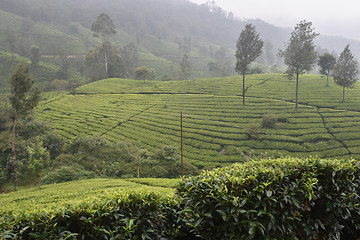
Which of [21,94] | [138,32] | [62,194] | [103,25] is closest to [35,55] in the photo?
[103,25]

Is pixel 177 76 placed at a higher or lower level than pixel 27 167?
higher

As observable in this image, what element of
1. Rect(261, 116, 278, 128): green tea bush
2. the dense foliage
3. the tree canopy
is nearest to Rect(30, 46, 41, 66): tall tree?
the tree canopy

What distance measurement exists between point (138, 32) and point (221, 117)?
→ 11278 cm

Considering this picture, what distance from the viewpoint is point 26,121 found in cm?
2441

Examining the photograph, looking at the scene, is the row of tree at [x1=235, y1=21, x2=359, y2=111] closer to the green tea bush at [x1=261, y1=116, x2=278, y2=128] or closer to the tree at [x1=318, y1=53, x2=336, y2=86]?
the green tea bush at [x1=261, y1=116, x2=278, y2=128]

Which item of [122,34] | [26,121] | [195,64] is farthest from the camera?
[122,34]

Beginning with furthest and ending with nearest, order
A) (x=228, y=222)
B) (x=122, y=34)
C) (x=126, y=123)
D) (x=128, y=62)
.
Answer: (x=122, y=34)
(x=128, y=62)
(x=126, y=123)
(x=228, y=222)

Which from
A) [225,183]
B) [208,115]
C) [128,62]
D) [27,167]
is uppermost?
[128,62]

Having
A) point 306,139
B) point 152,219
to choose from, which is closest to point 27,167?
point 152,219

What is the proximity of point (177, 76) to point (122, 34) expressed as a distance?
74.8 metres

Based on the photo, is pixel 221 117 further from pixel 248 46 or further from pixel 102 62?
pixel 102 62

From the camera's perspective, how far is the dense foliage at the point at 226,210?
3184mm

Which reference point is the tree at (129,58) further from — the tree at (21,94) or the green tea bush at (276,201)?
the green tea bush at (276,201)

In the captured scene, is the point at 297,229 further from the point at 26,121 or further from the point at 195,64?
the point at 195,64
